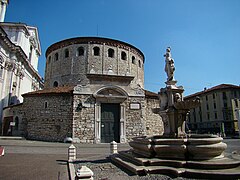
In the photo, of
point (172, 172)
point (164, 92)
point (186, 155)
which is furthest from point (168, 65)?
point (172, 172)

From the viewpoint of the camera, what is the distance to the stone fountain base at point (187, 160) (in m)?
4.60

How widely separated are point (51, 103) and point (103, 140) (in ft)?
20.3

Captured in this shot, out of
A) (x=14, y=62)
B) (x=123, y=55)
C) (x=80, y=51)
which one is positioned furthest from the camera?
(x=14, y=62)

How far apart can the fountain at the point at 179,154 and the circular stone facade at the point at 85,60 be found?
16507 mm

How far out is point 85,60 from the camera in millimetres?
23734

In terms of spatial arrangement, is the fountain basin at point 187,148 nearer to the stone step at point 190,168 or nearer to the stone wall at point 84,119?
the stone step at point 190,168

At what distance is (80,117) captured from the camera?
1562cm

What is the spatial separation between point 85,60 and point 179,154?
20.3 m

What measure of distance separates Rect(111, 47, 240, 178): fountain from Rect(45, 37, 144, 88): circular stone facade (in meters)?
16.5

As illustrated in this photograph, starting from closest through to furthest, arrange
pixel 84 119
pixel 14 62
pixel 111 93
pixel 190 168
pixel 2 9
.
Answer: pixel 190 168
pixel 84 119
pixel 111 93
pixel 14 62
pixel 2 9

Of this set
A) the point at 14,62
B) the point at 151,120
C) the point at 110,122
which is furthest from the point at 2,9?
the point at 151,120

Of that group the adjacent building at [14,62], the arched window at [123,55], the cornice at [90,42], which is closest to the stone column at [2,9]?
the adjacent building at [14,62]

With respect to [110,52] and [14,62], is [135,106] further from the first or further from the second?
[14,62]

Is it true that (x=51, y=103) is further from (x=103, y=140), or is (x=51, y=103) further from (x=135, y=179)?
(x=135, y=179)
